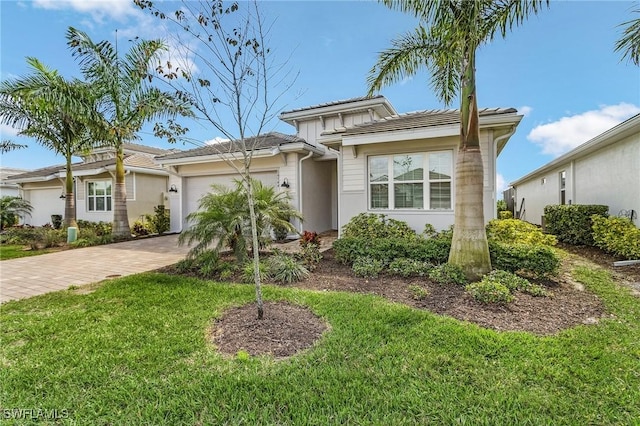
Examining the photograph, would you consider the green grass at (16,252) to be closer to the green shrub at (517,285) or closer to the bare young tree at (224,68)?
the bare young tree at (224,68)

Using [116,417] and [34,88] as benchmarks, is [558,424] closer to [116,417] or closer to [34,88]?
[116,417]

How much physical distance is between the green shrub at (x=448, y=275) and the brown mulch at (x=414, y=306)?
0.49 feet

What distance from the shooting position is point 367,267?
6277 mm

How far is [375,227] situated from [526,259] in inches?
159

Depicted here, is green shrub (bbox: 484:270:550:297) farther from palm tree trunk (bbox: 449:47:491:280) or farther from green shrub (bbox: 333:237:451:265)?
green shrub (bbox: 333:237:451:265)

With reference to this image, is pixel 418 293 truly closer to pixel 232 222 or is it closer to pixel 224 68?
pixel 232 222

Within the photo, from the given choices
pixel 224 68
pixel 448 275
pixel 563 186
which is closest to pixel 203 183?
pixel 224 68

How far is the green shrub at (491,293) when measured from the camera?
447cm

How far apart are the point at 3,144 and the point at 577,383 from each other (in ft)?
79.2

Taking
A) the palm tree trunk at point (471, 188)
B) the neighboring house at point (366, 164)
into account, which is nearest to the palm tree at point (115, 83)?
the neighboring house at point (366, 164)

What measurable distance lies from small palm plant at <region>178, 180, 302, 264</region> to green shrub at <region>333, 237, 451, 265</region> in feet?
4.93

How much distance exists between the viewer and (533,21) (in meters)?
5.75

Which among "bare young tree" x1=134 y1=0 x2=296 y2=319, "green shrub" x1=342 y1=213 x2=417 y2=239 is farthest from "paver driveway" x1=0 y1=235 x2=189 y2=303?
"green shrub" x1=342 y1=213 x2=417 y2=239

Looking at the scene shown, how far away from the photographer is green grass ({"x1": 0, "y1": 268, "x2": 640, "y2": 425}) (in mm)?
2273
